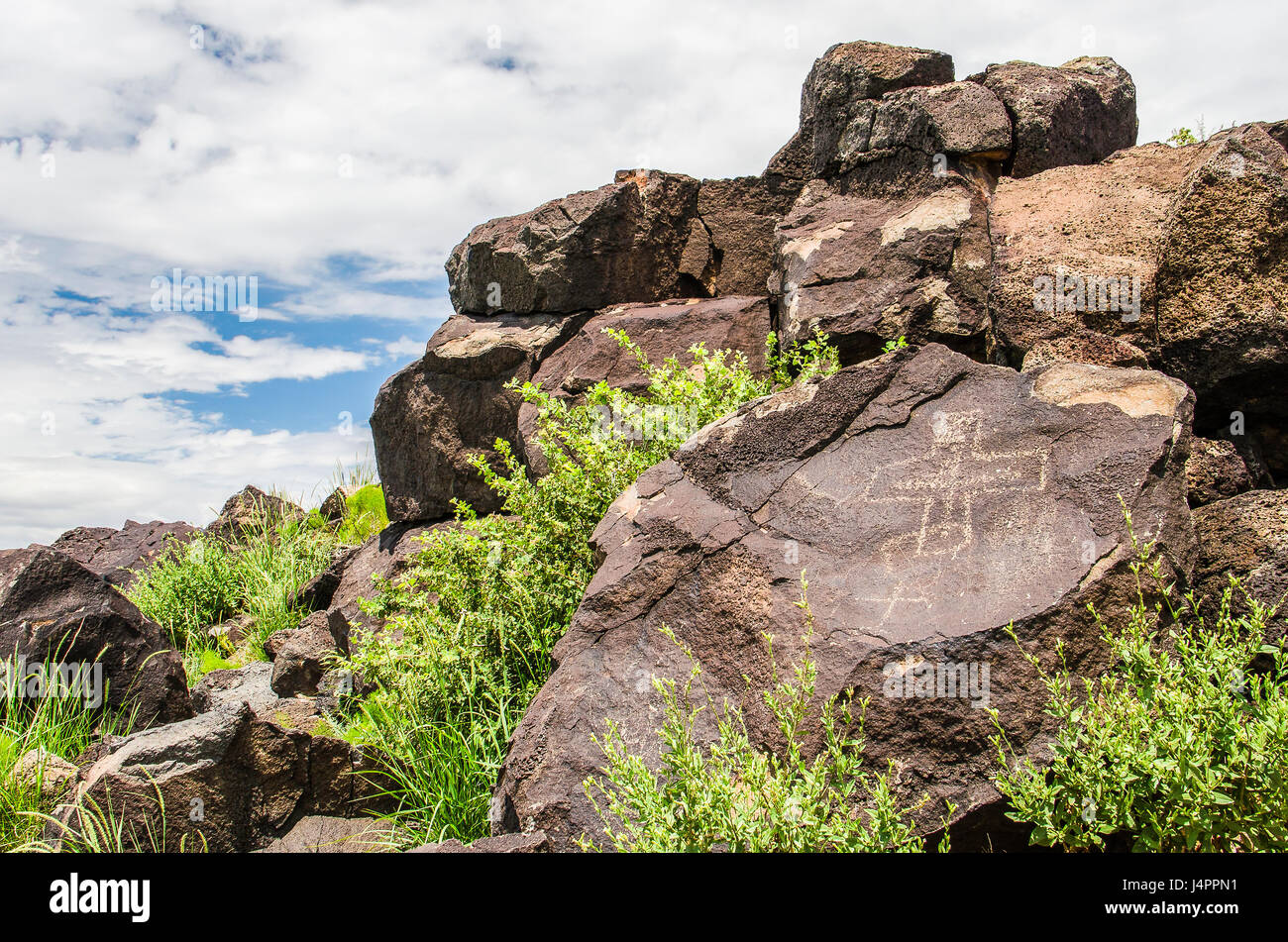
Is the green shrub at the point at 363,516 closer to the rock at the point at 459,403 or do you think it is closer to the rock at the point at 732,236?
the rock at the point at 459,403

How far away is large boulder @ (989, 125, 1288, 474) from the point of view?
534cm

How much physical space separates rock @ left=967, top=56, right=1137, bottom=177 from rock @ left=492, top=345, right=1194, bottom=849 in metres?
3.08

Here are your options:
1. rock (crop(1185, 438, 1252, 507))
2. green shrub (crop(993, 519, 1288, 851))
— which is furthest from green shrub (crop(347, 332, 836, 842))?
green shrub (crop(993, 519, 1288, 851))

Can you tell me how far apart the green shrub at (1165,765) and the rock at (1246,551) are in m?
1.06

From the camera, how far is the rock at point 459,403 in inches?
344

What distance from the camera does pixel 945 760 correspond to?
3.77 m

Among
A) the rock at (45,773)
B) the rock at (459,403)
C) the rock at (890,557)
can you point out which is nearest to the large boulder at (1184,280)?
the rock at (890,557)

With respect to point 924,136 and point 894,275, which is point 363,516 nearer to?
point 894,275

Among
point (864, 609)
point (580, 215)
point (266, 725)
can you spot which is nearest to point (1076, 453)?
point (864, 609)

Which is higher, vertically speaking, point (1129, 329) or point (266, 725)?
point (1129, 329)

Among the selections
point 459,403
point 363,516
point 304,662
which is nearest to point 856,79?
→ point 459,403
